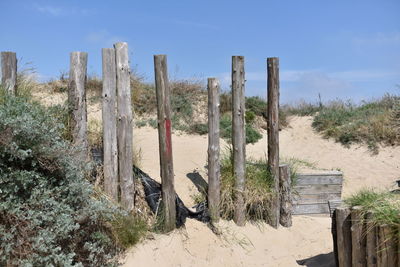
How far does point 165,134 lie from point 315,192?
3.57 metres

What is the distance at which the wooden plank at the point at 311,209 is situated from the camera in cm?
834

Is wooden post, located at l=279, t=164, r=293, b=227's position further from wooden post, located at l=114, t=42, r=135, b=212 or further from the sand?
wooden post, located at l=114, t=42, r=135, b=212

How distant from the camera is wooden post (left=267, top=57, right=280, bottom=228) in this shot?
7.15m

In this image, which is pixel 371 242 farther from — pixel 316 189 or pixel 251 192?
pixel 316 189

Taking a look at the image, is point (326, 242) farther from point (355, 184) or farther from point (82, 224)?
point (355, 184)

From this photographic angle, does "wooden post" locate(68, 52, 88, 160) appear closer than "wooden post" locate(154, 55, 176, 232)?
Yes

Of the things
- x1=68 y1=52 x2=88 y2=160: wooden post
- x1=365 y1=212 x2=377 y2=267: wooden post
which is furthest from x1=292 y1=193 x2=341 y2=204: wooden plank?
x1=68 y1=52 x2=88 y2=160: wooden post

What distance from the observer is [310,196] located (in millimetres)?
8492

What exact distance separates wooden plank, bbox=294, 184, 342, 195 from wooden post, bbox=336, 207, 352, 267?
297 centimetres

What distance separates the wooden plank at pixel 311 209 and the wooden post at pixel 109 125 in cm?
358

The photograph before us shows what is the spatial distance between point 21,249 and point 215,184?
2873mm

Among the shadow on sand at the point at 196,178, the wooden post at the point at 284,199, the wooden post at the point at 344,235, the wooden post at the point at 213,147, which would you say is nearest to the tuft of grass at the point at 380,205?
the wooden post at the point at 344,235

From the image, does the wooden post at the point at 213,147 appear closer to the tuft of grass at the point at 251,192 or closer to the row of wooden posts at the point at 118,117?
the tuft of grass at the point at 251,192

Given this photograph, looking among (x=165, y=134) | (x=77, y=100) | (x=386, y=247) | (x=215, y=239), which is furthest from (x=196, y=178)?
(x=386, y=247)
